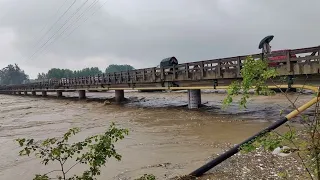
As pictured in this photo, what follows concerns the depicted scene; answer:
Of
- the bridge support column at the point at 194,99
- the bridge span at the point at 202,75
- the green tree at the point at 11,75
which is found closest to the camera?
the bridge span at the point at 202,75

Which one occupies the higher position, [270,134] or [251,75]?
[251,75]

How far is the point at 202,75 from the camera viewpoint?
55.6 feet

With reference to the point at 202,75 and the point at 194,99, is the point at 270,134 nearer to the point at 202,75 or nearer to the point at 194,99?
the point at 202,75

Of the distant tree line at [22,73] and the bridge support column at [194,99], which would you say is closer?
the bridge support column at [194,99]

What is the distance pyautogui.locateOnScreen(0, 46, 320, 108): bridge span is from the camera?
11711mm

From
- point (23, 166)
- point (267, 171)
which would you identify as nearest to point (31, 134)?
point (23, 166)

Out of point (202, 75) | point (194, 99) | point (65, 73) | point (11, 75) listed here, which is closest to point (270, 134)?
point (202, 75)

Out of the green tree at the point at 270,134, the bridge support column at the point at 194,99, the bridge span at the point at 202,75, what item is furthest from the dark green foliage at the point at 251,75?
the bridge support column at the point at 194,99

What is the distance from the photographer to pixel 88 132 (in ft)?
44.0

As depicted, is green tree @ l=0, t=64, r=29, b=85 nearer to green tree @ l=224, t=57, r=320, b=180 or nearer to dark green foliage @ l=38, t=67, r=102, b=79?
dark green foliage @ l=38, t=67, r=102, b=79

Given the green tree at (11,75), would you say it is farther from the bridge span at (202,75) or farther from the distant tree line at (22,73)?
the bridge span at (202,75)

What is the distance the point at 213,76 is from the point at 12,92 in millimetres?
79724

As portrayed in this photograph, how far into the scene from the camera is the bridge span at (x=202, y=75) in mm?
11711

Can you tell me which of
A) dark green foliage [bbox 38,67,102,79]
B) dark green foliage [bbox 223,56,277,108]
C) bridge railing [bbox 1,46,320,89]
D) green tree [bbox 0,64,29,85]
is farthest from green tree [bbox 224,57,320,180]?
green tree [bbox 0,64,29,85]
